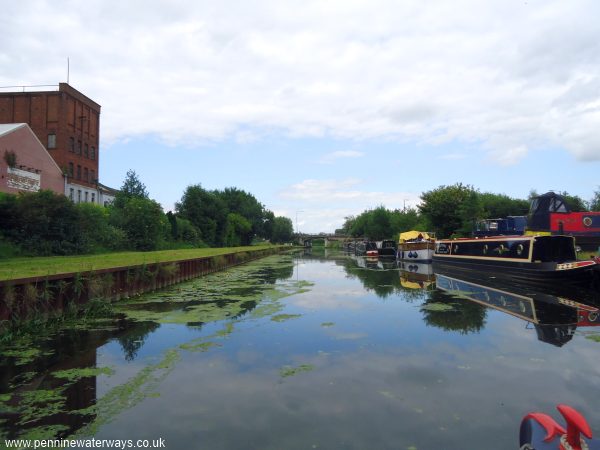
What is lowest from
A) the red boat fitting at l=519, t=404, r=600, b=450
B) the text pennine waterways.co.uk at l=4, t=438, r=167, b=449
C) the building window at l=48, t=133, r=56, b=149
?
the text pennine waterways.co.uk at l=4, t=438, r=167, b=449

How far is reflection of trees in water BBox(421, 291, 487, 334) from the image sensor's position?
1224cm

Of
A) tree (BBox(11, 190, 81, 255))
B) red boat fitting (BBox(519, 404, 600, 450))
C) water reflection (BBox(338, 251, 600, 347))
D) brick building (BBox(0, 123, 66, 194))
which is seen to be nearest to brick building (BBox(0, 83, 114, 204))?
brick building (BBox(0, 123, 66, 194))

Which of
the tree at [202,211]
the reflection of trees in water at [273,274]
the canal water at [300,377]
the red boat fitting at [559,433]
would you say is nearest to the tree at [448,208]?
the reflection of trees in water at [273,274]

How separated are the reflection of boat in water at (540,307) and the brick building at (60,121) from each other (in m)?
41.4

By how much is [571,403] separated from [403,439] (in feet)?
9.94

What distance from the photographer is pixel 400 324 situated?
12.6 metres

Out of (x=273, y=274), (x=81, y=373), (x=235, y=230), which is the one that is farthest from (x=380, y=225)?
(x=81, y=373)

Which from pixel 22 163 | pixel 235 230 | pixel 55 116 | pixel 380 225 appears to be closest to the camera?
pixel 22 163

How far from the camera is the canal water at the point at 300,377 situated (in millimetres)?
5523

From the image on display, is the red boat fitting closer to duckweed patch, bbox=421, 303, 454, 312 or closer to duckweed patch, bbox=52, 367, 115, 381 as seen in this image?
duckweed patch, bbox=52, 367, 115, 381

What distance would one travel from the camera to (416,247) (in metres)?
47.0

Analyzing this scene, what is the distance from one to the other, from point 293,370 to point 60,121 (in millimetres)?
49469

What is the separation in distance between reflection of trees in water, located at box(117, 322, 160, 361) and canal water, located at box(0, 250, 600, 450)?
6 cm

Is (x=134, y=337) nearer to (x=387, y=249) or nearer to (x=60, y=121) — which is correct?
(x=60, y=121)
